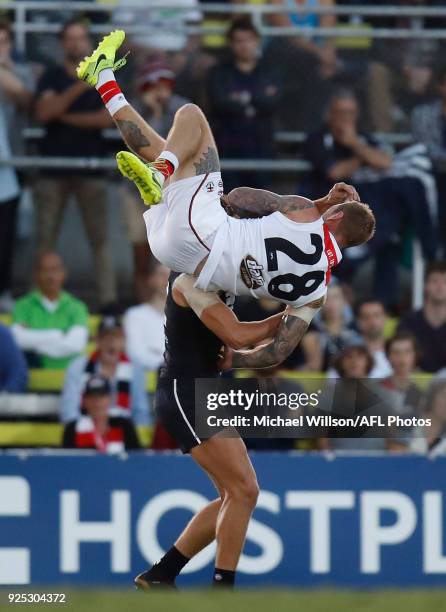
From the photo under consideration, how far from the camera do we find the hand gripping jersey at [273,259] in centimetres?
762

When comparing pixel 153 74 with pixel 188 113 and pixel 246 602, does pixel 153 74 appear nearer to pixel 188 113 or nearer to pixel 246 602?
pixel 188 113

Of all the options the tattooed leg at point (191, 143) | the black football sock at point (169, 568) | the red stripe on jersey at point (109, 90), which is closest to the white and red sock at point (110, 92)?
the red stripe on jersey at point (109, 90)

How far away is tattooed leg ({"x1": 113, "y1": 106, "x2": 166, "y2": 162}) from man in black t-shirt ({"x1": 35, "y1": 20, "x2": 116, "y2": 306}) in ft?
8.56

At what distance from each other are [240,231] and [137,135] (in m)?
0.74

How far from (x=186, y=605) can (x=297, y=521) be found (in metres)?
1.98

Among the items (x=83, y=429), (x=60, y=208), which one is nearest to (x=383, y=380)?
(x=83, y=429)

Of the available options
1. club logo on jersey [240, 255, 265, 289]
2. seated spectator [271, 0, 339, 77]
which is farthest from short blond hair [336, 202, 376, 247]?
seated spectator [271, 0, 339, 77]

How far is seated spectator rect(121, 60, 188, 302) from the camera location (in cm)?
1041

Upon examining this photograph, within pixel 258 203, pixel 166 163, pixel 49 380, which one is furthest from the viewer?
pixel 49 380

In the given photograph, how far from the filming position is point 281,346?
7.72 m

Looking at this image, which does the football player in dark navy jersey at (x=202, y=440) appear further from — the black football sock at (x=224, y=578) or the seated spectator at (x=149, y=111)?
the seated spectator at (x=149, y=111)

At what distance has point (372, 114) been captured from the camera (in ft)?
35.3

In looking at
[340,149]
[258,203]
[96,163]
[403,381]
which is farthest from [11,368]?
[258,203]

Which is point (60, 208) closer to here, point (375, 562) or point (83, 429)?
point (83, 429)
